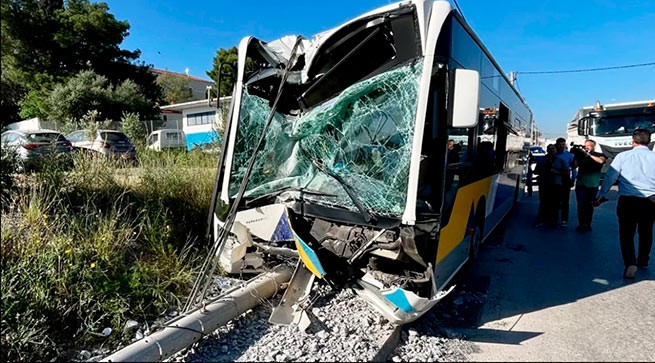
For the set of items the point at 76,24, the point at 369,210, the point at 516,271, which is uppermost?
the point at 76,24

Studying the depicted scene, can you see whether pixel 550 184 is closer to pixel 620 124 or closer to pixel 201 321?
pixel 620 124

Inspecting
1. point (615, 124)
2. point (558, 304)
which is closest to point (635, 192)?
point (558, 304)

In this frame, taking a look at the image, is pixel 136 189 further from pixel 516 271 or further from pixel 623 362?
pixel 623 362

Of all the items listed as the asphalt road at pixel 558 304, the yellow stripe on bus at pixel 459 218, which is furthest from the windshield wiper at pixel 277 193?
the asphalt road at pixel 558 304

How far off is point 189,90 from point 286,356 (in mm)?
→ 53703

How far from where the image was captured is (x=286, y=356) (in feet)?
10.5

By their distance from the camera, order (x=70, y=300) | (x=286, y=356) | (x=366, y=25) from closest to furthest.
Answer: (x=286, y=356) < (x=70, y=300) < (x=366, y=25)

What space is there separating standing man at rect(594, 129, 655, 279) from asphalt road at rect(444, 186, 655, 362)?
0.51m

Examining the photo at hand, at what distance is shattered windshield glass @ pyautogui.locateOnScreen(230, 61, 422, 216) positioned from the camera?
3590mm

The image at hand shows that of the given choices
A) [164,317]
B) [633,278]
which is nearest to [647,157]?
[633,278]

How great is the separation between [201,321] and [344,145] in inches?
84.5

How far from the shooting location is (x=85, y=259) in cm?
392

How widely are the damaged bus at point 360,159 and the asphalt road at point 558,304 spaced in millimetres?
692

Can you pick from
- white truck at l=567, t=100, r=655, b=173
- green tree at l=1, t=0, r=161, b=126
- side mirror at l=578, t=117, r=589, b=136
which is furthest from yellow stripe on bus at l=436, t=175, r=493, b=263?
green tree at l=1, t=0, r=161, b=126
